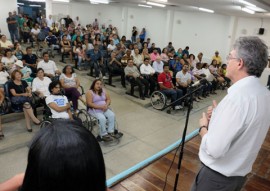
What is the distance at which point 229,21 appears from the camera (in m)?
10.3

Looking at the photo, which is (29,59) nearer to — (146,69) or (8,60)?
(8,60)

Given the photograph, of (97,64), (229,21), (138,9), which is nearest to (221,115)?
(97,64)

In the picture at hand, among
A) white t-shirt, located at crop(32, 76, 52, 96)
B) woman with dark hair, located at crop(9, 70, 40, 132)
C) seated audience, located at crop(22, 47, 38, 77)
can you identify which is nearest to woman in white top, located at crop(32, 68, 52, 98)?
white t-shirt, located at crop(32, 76, 52, 96)

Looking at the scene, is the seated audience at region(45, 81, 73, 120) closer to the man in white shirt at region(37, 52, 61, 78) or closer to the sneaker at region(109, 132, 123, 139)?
the sneaker at region(109, 132, 123, 139)

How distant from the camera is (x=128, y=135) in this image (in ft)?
15.1

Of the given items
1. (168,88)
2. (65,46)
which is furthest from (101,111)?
(65,46)

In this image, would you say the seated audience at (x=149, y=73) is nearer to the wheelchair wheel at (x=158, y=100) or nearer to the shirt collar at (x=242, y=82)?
the wheelchair wheel at (x=158, y=100)

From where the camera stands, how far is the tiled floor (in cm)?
359

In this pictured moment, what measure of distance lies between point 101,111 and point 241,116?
3.32m

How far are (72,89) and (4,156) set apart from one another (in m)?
1.77

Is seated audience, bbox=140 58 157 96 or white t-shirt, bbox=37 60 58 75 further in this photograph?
seated audience, bbox=140 58 157 96

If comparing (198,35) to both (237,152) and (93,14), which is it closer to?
(93,14)

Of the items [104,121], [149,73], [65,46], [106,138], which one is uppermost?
[65,46]

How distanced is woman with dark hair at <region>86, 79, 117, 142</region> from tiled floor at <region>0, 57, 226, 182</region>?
0.79 ft
